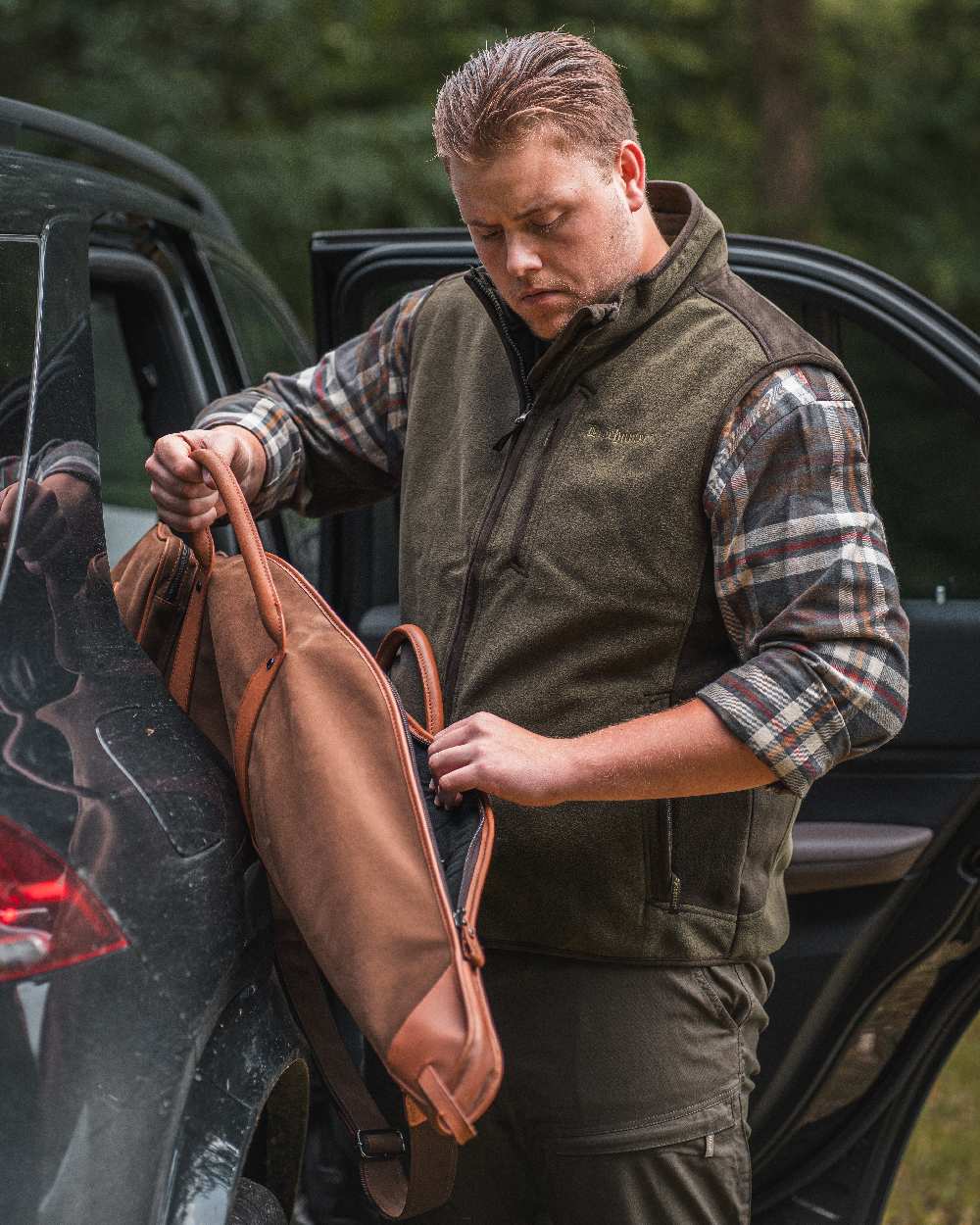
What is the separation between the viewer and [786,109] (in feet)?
26.3

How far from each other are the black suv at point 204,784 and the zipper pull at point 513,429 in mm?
437

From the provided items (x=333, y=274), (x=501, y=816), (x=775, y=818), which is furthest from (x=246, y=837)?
(x=333, y=274)

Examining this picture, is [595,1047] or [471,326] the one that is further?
[471,326]

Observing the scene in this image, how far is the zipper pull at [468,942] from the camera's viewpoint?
4.01ft

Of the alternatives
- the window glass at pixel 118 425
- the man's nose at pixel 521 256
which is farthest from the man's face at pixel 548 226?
the window glass at pixel 118 425

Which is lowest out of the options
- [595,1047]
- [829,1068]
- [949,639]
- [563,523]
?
[829,1068]

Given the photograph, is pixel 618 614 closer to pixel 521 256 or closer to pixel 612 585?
pixel 612 585

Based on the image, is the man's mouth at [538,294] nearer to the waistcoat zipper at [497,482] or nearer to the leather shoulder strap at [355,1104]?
the waistcoat zipper at [497,482]

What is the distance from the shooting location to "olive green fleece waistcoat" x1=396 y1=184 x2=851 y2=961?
1523 millimetres

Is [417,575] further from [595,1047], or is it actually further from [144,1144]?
[144,1144]

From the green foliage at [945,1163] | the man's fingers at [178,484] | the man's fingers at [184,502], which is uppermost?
the man's fingers at [178,484]

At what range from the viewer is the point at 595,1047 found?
1624 mm

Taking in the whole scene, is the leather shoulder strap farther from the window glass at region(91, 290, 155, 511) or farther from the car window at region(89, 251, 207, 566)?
the window glass at region(91, 290, 155, 511)

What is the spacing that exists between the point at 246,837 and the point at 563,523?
0.47m
